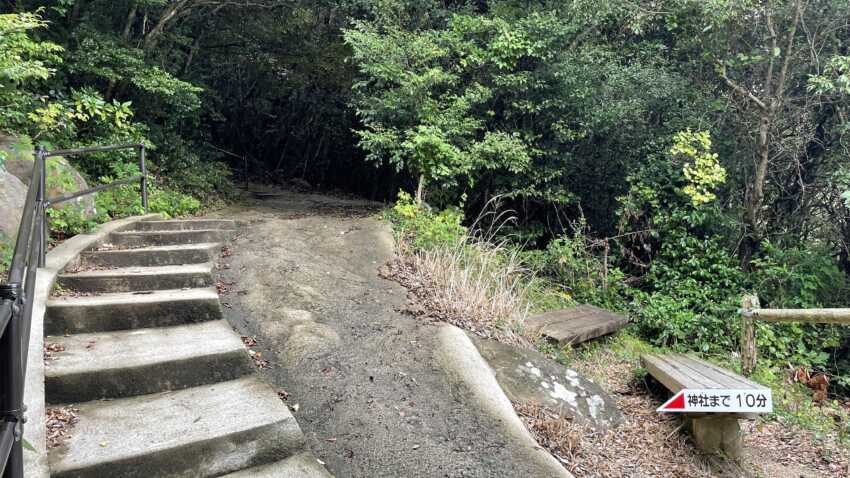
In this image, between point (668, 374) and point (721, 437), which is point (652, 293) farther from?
point (721, 437)

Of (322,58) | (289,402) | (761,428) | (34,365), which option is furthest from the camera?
(322,58)

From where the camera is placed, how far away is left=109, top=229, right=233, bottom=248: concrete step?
5121mm

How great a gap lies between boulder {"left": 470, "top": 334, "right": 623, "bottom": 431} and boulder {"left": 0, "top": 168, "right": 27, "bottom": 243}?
400cm

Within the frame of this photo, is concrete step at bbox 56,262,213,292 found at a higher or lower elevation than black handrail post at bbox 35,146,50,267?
lower

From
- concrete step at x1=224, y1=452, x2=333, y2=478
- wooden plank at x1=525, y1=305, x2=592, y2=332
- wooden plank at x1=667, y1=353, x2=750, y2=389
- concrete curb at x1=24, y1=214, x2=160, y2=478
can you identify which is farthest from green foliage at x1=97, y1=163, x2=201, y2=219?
wooden plank at x1=667, y1=353, x2=750, y2=389

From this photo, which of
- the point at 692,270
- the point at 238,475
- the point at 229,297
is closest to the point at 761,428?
the point at 692,270

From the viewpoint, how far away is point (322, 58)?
11.4 m

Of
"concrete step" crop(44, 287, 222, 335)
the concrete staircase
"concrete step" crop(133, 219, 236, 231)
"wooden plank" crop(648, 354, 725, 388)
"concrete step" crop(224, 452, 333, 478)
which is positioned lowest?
"concrete step" crop(224, 452, 333, 478)

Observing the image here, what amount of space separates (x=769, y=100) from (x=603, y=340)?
14.7 ft

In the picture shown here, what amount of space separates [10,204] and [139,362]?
2664 mm

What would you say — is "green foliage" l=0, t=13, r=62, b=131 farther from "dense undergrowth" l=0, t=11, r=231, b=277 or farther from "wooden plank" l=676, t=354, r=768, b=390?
"wooden plank" l=676, t=354, r=768, b=390

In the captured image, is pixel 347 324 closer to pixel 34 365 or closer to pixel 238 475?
pixel 238 475

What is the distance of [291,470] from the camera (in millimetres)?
2686

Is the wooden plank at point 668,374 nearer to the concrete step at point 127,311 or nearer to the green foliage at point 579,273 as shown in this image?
the green foliage at point 579,273
